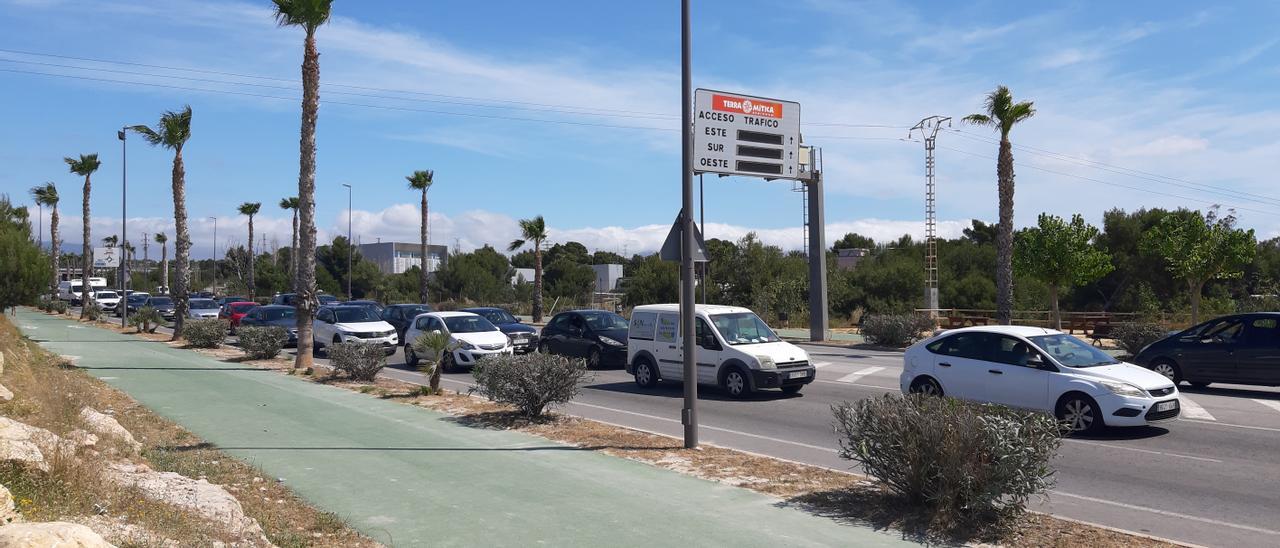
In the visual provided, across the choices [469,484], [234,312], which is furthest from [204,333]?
[469,484]

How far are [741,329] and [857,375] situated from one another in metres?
4.96

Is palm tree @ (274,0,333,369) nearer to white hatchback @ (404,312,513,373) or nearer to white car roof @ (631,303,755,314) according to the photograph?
white hatchback @ (404,312,513,373)

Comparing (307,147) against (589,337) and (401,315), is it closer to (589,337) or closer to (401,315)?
(589,337)

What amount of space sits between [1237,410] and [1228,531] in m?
7.97

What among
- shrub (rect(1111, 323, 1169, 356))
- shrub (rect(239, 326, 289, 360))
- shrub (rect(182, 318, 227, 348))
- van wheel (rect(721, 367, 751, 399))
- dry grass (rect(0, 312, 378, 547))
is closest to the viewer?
dry grass (rect(0, 312, 378, 547))

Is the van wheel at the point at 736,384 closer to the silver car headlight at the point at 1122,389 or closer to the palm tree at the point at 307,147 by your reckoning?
the silver car headlight at the point at 1122,389

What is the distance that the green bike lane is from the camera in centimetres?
645

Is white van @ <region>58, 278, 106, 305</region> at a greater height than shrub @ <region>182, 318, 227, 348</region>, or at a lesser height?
greater

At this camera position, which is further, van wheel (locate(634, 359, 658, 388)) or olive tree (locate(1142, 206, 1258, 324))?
olive tree (locate(1142, 206, 1258, 324))

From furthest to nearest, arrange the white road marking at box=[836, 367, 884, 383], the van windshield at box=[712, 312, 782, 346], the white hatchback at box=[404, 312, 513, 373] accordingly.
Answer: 1. the white hatchback at box=[404, 312, 513, 373]
2. the white road marking at box=[836, 367, 884, 383]
3. the van windshield at box=[712, 312, 782, 346]

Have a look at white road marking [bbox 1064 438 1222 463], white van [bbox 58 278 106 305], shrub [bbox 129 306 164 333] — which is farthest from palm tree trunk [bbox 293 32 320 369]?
white van [bbox 58 278 106 305]

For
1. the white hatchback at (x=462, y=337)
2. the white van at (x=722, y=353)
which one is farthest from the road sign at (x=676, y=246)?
the white hatchback at (x=462, y=337)

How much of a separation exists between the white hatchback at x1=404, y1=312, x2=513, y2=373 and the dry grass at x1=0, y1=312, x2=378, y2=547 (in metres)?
9.37

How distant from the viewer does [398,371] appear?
2102cm
